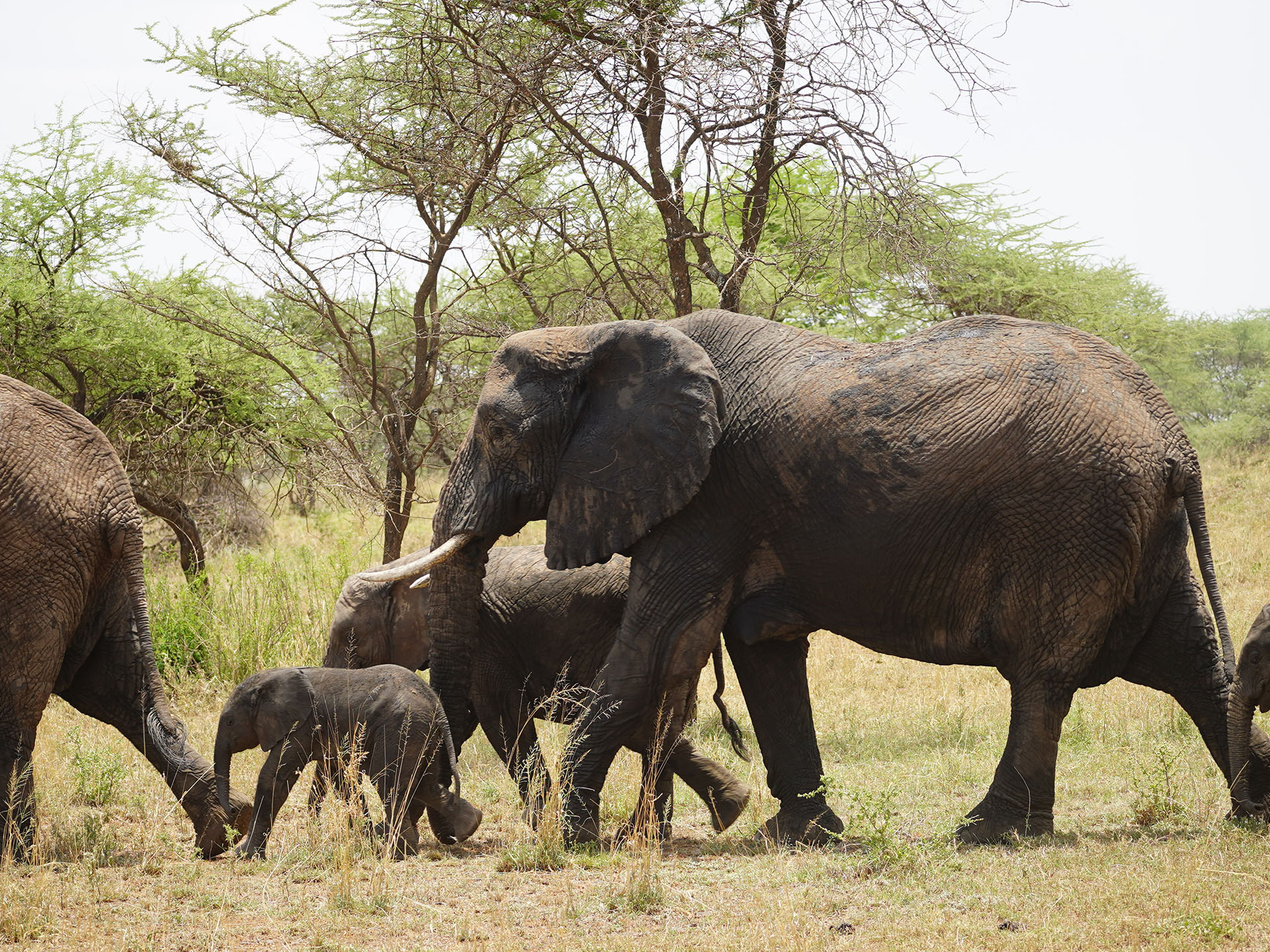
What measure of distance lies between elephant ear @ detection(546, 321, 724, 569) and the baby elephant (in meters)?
1.02

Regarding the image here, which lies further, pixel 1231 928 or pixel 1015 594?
pixel 1015 594

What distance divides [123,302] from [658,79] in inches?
236

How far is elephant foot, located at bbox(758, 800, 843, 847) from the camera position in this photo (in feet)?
22.9

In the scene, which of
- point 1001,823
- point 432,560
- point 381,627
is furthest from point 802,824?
point 381,627

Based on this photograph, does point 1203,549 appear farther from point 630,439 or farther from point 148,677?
point 148,677

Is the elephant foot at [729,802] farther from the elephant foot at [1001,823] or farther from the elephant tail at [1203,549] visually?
the elephant tail at [1203,549]

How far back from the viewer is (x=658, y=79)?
10.4 meters

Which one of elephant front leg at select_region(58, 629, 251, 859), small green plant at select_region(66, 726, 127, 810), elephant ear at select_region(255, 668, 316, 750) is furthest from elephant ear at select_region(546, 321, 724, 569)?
small green plant at select_region(66, 726, 127, 810)

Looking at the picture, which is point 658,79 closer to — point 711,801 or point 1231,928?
point 711,801

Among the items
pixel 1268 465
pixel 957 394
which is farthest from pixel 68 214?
pixel 1268 465

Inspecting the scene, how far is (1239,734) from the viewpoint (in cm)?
642

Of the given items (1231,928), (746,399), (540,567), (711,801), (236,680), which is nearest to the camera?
(1231,928)

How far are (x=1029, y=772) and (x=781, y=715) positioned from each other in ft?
4.44

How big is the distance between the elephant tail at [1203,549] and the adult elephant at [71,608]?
16.0 ft
